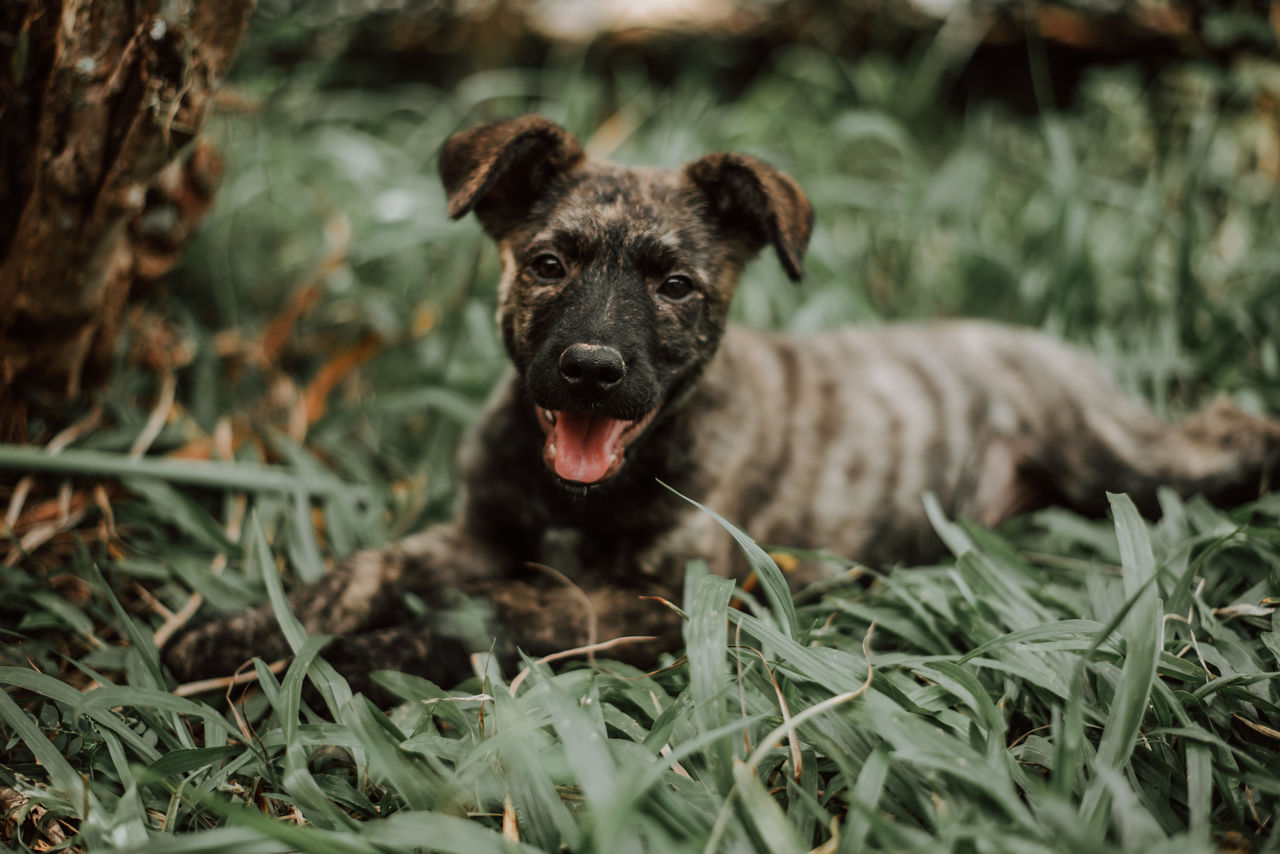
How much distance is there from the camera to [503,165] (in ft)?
7.98

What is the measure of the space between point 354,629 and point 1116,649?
2.09m

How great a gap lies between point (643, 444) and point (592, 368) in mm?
567

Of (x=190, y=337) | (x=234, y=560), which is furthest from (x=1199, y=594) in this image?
(x=190, y=337)

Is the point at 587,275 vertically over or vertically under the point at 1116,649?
over

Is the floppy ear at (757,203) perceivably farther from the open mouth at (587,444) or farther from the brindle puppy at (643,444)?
the open mouth at (587,444)

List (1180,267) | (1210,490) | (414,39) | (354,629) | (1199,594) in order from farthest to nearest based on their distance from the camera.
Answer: (414,39) → (1180,267) → (1210,490) → (354,629) → (1199,594)

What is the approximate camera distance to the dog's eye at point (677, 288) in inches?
99.7

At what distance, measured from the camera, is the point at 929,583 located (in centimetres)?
245

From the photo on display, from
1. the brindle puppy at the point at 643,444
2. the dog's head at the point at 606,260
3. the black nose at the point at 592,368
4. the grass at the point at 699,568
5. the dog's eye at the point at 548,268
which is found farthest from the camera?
the dog's eye at the point at 548,268

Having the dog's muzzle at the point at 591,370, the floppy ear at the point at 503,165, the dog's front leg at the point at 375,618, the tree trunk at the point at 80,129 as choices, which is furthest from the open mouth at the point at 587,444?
the tree trunk at the point at 80,129

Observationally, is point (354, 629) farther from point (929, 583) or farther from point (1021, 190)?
point (1021, 190)

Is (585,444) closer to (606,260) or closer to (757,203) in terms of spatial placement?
(606,260)

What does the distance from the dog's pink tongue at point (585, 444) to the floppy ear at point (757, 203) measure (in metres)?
0.76

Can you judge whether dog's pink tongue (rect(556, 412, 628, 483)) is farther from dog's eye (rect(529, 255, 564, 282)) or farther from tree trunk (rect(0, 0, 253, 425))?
tree trunk (rect(0, 0, 253, 425))
